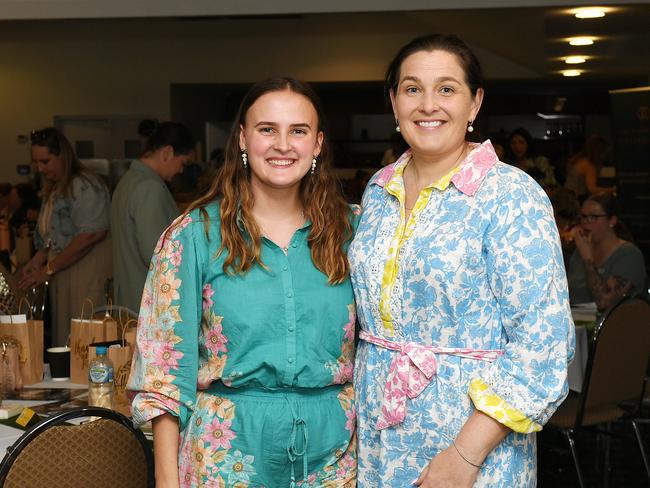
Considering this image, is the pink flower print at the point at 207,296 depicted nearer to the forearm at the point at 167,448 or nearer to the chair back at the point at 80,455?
the forearm at the point at 167,448

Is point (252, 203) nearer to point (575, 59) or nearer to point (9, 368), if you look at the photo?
point (9, 368)

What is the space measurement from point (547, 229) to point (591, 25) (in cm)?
605

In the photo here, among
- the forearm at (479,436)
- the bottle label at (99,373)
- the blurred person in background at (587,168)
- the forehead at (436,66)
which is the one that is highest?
the blurred person in background at (587,168)

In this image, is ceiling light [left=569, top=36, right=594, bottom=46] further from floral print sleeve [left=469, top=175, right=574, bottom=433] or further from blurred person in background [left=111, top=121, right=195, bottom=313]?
floral print sleeve [left=469, top=175, right=574, bottom=433]

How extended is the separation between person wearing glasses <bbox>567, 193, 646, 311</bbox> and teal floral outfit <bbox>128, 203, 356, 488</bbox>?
3.29 metres

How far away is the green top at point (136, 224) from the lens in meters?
5.28

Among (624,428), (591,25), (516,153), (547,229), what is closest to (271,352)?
(547,229)

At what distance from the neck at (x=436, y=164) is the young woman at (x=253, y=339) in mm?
244

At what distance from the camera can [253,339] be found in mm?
2088

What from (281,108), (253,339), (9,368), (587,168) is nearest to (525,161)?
(587,168)

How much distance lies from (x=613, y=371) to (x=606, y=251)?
1.22m

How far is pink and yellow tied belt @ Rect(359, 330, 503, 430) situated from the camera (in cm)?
201

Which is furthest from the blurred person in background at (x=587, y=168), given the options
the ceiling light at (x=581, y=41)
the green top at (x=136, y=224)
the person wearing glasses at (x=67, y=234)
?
the green top at (x=136, y=224)

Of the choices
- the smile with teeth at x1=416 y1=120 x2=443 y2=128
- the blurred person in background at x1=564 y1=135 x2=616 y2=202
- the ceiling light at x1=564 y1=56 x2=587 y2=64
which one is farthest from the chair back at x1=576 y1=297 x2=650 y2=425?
the ceiling light at x1=564 y1=56 x2=587 y2=64
